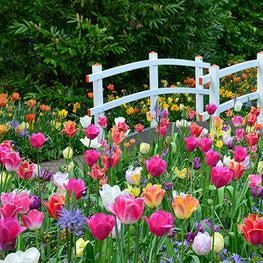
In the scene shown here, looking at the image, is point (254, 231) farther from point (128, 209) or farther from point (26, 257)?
point (26, 257)

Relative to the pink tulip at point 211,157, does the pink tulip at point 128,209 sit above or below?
below

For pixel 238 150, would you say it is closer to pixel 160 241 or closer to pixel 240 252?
pixel 240 252

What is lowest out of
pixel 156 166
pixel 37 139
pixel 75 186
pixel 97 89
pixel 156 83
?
pixel 75 186

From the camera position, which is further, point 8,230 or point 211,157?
point 211,157

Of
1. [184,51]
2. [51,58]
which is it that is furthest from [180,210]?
[184,51]

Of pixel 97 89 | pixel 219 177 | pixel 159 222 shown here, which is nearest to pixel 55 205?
pixel 159 222

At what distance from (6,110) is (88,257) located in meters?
4.38

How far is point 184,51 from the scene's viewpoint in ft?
28.1

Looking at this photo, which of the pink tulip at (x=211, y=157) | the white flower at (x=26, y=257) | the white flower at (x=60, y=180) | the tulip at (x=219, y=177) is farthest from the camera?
the pink tulip at (x=211, y=157)

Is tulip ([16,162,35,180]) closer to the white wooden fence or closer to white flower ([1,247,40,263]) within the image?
white flower ([1,247,40,263])

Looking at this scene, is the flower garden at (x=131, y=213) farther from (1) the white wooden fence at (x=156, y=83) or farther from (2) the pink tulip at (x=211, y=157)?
(1) the white wooden fence at (x=156, y=83)

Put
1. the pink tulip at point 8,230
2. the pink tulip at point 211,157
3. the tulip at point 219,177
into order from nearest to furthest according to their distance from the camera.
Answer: the pink tulip at point 8,230 → the tulip at point 219,177 → the pink tulip at point 211,157

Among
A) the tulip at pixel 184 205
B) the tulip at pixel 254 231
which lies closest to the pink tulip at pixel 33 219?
the tulip at pixel 184 205

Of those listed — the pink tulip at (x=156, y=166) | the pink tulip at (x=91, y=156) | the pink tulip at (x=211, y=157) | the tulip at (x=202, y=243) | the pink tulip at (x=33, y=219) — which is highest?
the pink tulip at (x=91, y=156)
